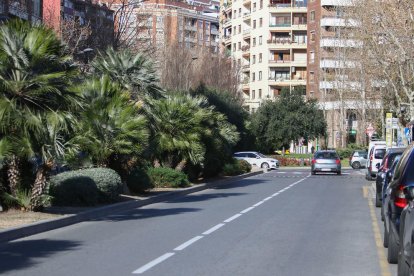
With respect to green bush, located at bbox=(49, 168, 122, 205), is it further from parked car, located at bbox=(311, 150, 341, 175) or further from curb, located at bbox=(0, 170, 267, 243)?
parked car, located at bbox=(311, 150, 341, 175)

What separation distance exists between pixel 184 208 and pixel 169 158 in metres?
10.5

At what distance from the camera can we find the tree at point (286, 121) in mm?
75312

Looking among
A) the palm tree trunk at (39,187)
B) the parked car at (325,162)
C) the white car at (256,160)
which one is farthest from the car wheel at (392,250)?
the white car at (256,160)

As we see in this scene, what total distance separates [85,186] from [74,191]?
328mm

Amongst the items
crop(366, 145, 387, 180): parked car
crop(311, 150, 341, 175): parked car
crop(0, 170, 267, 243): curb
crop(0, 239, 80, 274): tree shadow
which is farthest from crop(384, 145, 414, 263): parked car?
crop(311, 150, 341, 175): parked car

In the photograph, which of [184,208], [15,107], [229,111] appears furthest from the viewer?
[229,111]

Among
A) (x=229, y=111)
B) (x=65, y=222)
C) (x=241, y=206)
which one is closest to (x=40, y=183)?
(x=65, y=222)

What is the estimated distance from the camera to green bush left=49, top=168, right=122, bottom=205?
19.6m

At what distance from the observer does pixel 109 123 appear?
2259 cm

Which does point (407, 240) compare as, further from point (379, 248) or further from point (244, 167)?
point (244, 167)

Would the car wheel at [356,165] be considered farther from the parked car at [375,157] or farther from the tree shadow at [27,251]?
the tree shadow at [27,251]

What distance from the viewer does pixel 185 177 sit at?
3042 cm

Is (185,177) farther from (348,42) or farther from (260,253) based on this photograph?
(348,42)

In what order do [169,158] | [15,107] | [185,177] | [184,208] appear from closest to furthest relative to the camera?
[15,107], [184,208], [185,177], [169,158]
